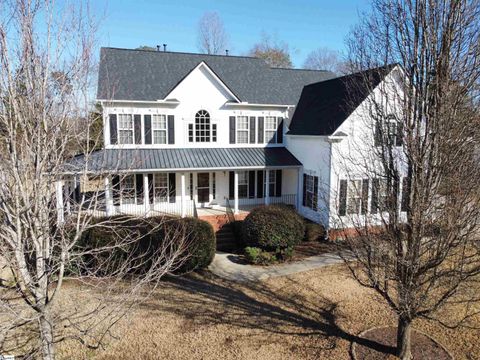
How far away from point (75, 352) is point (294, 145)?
15.4 meters

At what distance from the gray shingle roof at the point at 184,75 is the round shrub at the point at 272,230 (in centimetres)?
885

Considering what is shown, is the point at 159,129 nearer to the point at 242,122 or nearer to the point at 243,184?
the point at 242,122

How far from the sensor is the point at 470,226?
Result: 6.20 m

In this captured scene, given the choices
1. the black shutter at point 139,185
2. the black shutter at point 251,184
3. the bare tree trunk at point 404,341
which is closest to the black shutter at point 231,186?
the black shutter at point 251,184

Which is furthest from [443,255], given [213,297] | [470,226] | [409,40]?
[213,297]

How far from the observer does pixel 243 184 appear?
20953 millimetres

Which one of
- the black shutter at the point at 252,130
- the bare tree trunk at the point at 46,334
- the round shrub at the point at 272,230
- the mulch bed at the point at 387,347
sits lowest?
the mulch bed at the point at 387,347

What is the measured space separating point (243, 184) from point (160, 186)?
16.1ft

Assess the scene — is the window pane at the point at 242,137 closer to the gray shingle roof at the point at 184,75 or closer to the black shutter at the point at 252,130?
the black shutter at the point at 252,130

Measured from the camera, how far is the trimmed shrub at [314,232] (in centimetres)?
1683

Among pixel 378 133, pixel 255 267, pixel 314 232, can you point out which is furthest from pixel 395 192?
pixel 314 232

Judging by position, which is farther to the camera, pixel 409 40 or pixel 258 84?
pixel 258 84

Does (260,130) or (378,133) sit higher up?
(260,130)

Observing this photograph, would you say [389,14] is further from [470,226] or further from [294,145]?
[294,145]
